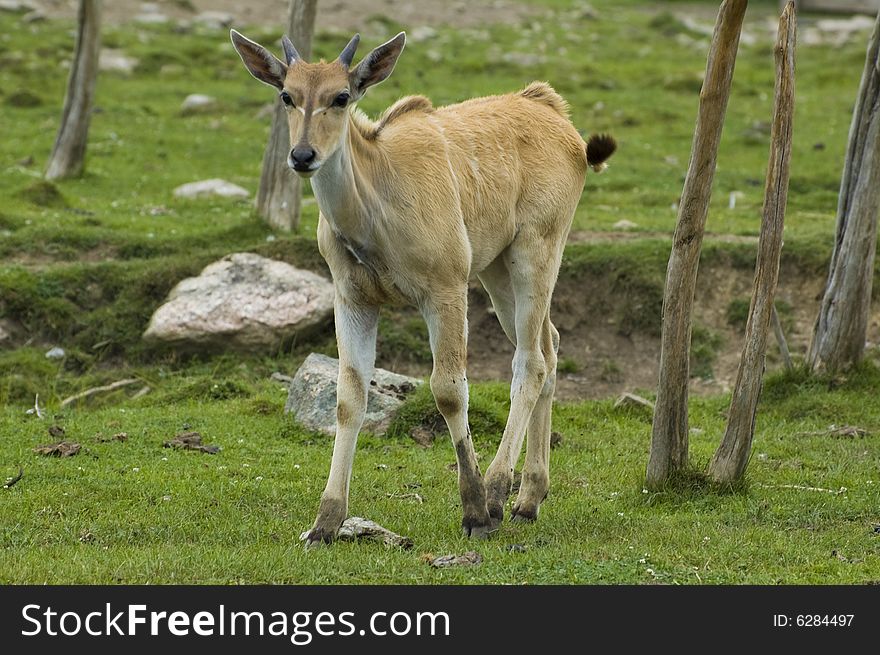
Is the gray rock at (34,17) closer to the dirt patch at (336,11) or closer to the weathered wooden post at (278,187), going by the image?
the dirt patch at (336,11)

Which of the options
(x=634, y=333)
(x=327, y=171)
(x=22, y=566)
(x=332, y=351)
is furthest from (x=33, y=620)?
(x=634, y=333)

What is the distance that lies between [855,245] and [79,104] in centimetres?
1275

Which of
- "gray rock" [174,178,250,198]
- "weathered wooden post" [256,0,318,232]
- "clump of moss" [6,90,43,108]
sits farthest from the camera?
"clump of moss" [6,90,43,108]

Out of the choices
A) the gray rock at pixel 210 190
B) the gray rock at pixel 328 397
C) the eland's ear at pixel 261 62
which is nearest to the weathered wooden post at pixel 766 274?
the gray rock at pixel 328 397

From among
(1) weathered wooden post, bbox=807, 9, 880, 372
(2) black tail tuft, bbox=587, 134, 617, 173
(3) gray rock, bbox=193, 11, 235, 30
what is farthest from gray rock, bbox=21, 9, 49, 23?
(2) black tail tuft, bbox=587, 134, 617, 173

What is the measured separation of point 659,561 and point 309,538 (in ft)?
7.43

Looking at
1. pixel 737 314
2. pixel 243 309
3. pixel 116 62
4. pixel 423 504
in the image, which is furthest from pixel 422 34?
pixel 423 504

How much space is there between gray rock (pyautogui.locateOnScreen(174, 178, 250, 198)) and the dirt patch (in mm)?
15839

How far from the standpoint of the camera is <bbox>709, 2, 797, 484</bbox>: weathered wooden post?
9609mm

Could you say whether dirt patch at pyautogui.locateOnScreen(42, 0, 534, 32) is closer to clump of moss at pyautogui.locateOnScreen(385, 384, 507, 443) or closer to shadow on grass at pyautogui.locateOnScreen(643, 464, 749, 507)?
clump of moss at pyautogui.locateOnScreen(385, 384, 507, 443)

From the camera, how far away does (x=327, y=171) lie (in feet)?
27.3

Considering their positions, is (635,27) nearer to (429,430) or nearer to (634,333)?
(634,333)

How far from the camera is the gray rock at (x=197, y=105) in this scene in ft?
85.8

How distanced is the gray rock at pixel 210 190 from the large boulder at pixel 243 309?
208 inches
